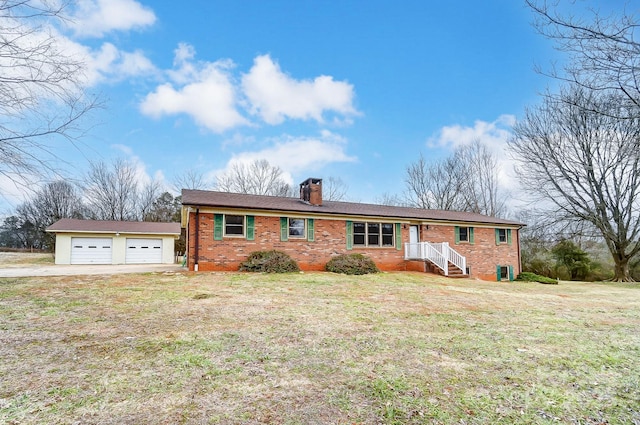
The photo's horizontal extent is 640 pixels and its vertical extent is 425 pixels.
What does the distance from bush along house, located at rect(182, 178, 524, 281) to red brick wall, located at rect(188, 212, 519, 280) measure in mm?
39

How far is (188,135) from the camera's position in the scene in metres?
21.1

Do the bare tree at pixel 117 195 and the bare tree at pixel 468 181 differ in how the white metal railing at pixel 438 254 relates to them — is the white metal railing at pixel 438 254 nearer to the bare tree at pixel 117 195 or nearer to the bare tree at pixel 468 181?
the bare tree at pixel 468 181

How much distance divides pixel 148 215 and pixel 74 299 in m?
26.8

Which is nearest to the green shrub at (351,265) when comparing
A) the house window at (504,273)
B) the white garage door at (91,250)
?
the house window at (504,273)

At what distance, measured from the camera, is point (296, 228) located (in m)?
15.2

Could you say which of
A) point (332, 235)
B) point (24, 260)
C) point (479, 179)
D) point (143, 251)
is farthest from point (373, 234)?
point (24, 260)

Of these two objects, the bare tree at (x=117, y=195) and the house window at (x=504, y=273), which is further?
the bare tree at (x=117, y=195)

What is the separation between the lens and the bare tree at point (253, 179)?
104ft

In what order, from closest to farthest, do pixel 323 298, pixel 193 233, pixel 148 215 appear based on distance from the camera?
pixel 323 298, pixel 193 233, pixel 148 215

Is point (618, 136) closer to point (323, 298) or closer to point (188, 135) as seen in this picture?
point (323, 298)

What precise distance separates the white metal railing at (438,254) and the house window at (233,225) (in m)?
8.78

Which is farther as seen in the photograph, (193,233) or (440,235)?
A: (440,235)

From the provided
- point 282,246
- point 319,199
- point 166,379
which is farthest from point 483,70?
point 166,379

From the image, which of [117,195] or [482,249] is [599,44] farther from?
[117,195]
